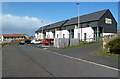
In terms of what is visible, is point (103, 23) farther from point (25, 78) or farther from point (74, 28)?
point (25, 78)

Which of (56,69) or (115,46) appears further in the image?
(115,46)

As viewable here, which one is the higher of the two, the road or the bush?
the bush

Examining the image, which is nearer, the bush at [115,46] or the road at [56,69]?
the road at [56,69]

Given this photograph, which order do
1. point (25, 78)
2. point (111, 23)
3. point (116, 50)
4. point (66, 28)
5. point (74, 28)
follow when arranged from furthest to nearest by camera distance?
1. point (66, 28)
2. point (74, 28)
3. point (111, 23)
4. point (116, 50)
5. point (25, 78)

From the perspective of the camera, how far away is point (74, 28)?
6600cm

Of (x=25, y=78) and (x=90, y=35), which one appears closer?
(x=25, y=78)

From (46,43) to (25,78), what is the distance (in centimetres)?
4552

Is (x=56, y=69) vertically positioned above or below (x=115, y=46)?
below

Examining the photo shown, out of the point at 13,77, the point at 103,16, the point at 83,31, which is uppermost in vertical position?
the point at 103,16

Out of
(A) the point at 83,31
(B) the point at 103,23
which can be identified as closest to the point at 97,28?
(B) the point at 103,23

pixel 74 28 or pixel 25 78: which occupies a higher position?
pixel 74 28

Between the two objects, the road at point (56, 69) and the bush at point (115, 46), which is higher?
the bush at point (115, 46)

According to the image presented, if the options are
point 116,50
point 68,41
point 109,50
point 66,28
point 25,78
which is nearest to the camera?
point 25,78

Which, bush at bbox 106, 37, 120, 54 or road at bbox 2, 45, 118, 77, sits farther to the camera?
bush at bbox 106, 37, 120, 54
